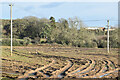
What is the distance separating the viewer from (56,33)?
29.1m

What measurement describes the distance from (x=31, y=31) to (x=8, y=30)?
16.3 feet

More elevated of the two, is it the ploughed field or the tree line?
the tree line

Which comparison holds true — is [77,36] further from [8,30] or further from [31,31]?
[8,30]

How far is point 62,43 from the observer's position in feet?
93.0

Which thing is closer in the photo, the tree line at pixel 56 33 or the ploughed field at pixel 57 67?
the ploughed field at pixel 57 67

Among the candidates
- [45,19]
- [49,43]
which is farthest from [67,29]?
[45,19]

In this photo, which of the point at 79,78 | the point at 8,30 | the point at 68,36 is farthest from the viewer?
the point at 8,30

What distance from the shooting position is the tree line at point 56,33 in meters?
26.9

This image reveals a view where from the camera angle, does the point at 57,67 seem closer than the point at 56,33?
Yes

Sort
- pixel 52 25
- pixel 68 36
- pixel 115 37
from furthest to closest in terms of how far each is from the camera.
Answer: pixel 52 25, pixel 68 36, pixel 115 37

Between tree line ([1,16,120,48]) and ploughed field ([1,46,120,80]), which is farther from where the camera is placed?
tree line ([1,16,120,48])

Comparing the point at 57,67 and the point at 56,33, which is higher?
the point at 56,33

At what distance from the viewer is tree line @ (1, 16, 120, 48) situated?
2692 cm

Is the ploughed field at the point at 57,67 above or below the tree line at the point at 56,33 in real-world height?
below
